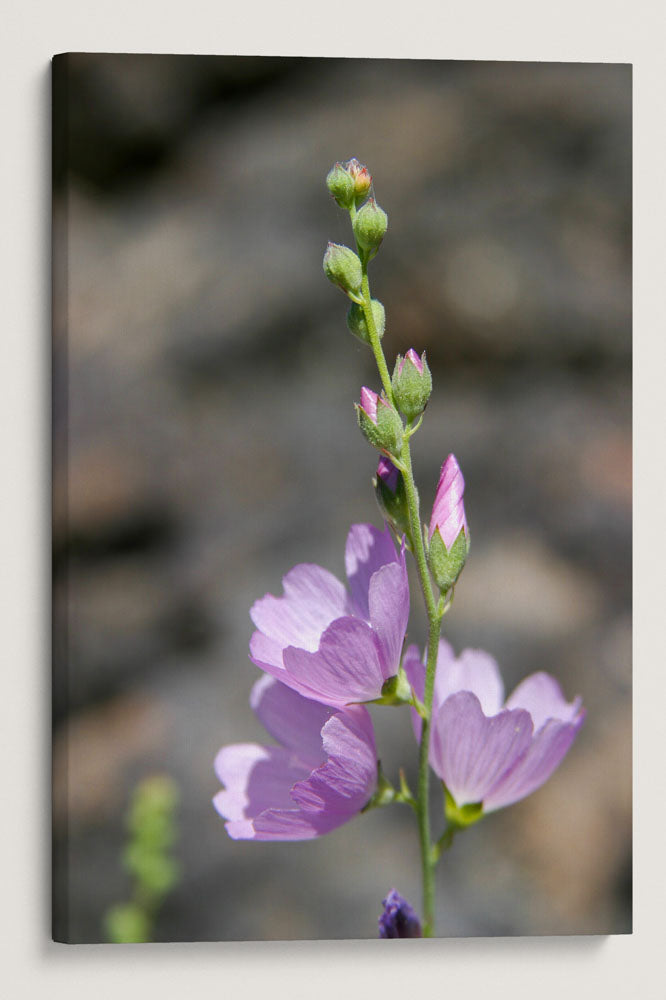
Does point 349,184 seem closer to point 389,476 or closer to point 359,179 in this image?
point 359,179

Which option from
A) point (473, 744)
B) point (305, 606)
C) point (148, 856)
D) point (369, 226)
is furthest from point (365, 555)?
point (148, 856)

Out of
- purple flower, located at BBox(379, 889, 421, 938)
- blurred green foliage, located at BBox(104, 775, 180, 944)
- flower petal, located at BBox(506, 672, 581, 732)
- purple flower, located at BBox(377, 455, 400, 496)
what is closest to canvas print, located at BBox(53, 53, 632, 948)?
blurred green foliage, located at BBox(104, 775, 180, 944)

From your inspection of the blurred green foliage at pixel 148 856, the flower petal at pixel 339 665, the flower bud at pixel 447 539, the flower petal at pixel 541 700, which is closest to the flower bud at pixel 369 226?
the flower bud at pixel 447 539

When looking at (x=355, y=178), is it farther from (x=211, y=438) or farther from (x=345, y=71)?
(x=211, y=438)

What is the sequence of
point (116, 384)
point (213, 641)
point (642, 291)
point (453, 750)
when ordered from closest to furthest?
point (453, 750) < point (642, 291) < point (116, 384) < point (213, 641)

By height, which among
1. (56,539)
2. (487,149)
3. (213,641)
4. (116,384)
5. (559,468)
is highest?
(487,149)

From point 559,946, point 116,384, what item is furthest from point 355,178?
point 559,946
